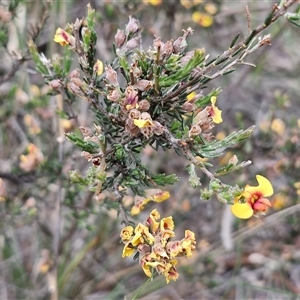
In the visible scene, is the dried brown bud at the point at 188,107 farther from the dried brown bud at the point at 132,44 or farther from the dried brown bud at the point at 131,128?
the dried brown bud at the point at 132,44

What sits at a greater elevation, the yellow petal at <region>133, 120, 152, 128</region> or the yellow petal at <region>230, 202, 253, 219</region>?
the yellow petal at <region>133, 120, 152, 128</region>

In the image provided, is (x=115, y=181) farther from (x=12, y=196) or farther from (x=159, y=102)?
(x=12, y=196)

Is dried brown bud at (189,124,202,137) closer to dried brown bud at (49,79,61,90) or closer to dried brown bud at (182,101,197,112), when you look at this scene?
dried brown bud at (182,101,197,112)

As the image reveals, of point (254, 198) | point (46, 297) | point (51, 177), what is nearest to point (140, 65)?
point (254, 198)

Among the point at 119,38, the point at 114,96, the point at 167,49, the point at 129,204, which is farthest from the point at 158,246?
the point at 129,204

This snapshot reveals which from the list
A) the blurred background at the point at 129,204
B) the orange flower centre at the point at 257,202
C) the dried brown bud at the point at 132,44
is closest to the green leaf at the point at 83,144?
the dried brown bud at the point at 132,44

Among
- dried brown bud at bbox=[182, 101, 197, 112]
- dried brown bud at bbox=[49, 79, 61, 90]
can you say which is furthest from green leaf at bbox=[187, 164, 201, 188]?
dried brown bud at bbox=[49, 79, 61, 90]

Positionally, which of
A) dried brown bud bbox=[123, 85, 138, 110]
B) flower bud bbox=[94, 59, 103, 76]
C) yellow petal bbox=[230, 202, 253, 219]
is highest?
dried brown bud bbox=[123, 85, 138, 110]
